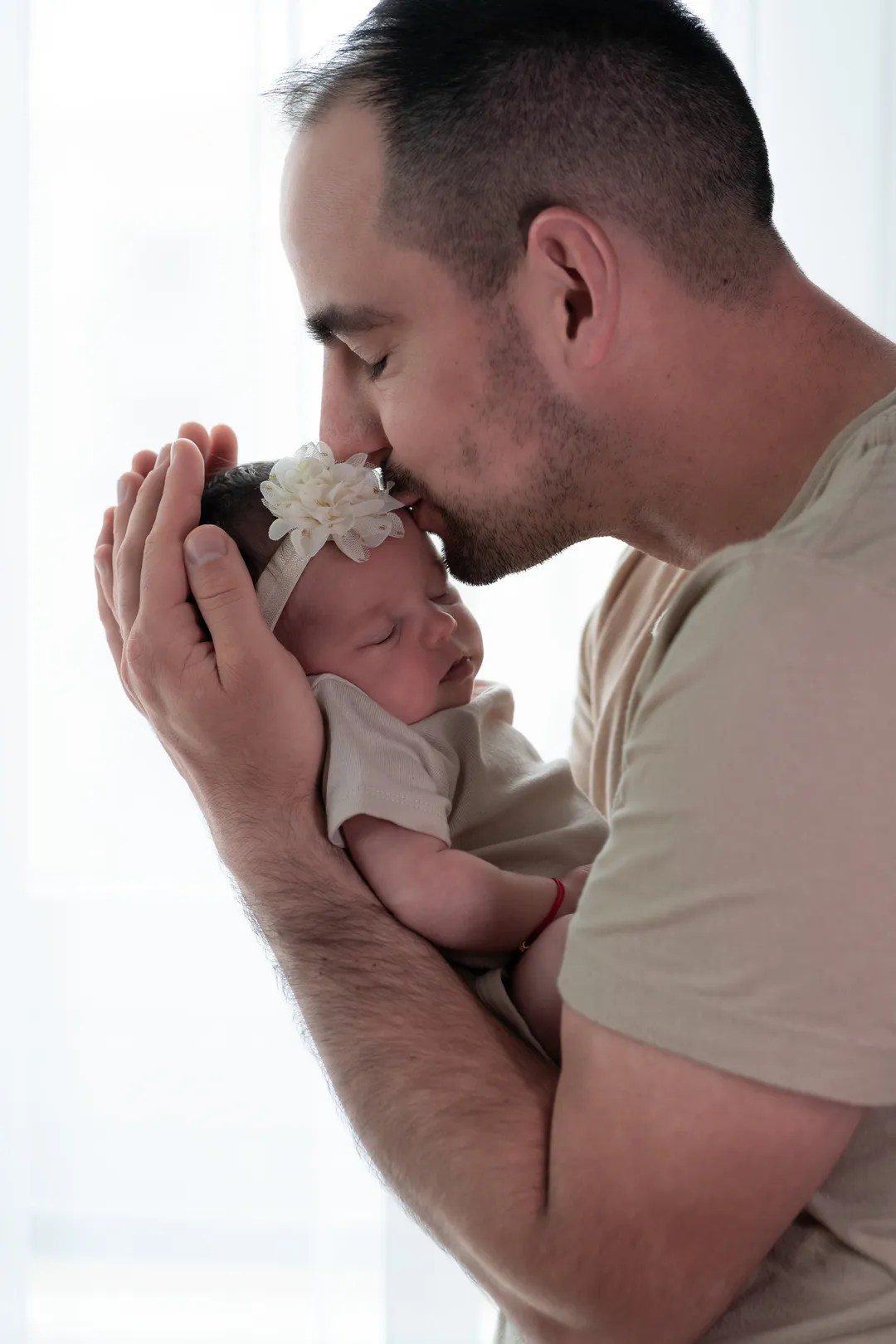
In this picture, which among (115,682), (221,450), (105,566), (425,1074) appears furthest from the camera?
(115,682)

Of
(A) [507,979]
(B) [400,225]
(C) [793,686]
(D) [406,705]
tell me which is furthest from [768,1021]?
(B) [400,225]

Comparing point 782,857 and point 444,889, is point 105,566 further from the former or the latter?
point 782,857

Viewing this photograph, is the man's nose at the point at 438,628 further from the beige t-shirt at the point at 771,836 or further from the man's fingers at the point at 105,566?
the beige t-shirt at the point at 771,836

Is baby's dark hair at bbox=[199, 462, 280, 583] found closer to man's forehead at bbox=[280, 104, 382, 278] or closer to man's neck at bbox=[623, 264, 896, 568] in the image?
man's forehead at bbox=[280, 104, 382, 278]

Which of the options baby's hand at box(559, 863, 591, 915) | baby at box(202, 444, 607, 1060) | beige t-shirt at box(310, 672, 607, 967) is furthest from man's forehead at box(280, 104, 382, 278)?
baby's hand at box(559, 863, 591, 915)

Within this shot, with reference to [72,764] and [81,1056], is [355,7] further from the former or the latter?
[81,1056]

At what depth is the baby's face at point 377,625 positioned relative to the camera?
1417mm

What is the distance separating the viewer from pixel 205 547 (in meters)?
1.34

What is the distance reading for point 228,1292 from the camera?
2.90m

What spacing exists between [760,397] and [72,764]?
2.07 metres

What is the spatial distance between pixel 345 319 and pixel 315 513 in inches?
7.8

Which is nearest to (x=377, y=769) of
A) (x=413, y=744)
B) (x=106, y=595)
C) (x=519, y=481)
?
(x=413, y=744)

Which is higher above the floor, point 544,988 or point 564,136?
point 564,136

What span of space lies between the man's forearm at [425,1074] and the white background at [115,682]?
1.62 meters
